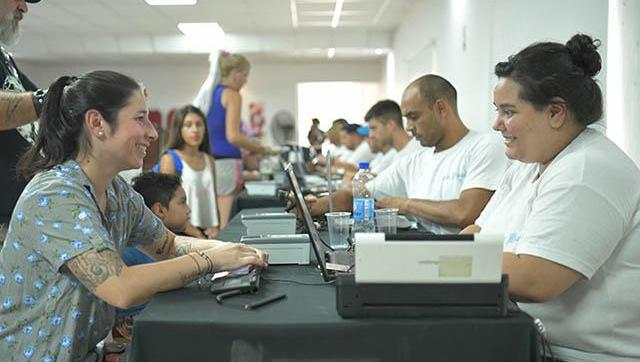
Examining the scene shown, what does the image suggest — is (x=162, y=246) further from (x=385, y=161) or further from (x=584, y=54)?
(x=385, y=161)

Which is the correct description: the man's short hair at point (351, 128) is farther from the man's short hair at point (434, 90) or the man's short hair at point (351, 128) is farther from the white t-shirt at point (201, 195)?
the man's short hair at point (434, 90)

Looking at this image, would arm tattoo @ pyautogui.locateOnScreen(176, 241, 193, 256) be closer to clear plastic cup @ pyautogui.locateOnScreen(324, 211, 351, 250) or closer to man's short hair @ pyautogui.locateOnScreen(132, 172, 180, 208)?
clear plastic cup @ pyautogui.locateOnScreen(324, 211, 351, 250)

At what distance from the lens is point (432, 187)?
2.68 m

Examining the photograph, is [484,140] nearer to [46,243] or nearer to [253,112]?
[46,243]

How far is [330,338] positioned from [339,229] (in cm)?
85

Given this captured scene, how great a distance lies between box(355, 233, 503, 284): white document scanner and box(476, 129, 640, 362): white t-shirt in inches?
8.0

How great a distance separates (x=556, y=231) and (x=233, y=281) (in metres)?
0.69

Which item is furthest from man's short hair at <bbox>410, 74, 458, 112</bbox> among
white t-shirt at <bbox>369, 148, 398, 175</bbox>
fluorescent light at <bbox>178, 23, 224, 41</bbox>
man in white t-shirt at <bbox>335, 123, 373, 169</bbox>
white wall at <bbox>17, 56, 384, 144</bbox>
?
white wall at <bbox>17, 56, 384, 144</bbox>

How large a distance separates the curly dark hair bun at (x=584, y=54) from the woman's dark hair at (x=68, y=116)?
1.04 meters

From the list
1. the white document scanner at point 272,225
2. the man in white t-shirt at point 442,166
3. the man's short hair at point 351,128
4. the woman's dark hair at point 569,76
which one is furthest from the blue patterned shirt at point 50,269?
the man's short hair at point 351,128

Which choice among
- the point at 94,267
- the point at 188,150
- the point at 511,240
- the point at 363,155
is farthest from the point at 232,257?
the point at 363,155

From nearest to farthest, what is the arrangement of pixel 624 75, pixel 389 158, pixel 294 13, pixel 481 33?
pixel 624 75 < pixel 481 33 < pixel 389 158 < pixel 294 13

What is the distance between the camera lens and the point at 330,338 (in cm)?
105

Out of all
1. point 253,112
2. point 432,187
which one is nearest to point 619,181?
point 432,187
